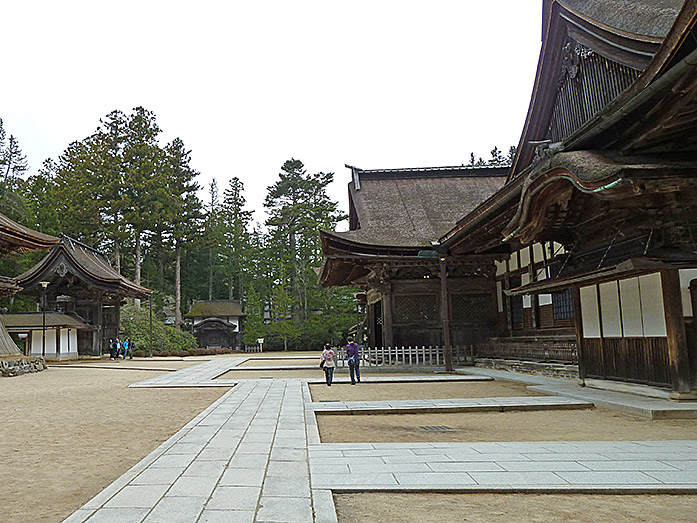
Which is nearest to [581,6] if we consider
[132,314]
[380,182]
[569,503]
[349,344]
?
[349,344]

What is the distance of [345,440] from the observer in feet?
21.1

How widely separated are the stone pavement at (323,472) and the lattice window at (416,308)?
40.1ft

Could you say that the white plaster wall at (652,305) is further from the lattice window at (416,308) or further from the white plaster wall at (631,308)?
the lattice window at (416,308)

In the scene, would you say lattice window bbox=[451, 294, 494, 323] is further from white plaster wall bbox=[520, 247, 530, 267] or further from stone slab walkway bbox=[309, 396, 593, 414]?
stone slab walkway bbox=[309, 396, 593, 414]

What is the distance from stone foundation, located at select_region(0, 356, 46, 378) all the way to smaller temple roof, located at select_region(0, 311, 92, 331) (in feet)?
26.6

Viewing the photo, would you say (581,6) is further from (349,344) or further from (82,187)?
(82,187)

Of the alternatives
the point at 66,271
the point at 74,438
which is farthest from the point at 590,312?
the point at 66,271

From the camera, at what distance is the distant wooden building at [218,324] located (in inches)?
1807

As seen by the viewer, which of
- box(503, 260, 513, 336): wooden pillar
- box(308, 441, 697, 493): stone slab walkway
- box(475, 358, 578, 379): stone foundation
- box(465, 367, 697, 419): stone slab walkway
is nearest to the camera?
box(308, 441, 697, 493): stone slab walkway

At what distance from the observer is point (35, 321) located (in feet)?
98.0

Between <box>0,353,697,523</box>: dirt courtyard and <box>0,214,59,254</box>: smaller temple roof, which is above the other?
<box>0,214,59,254</box>: smaller temple roof

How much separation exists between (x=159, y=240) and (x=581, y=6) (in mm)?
39546

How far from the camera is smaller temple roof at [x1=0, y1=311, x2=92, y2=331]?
29453 millimetres

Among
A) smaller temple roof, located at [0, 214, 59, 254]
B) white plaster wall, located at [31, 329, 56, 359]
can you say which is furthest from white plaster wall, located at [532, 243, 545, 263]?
white plaster wall, located at [31, 329, 56, 359]
